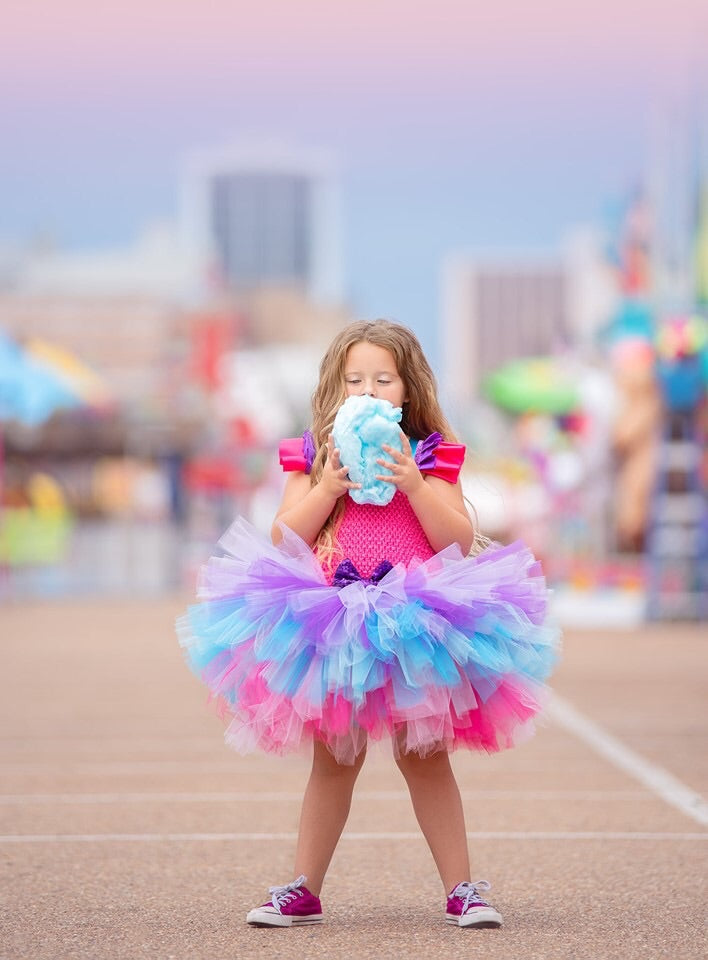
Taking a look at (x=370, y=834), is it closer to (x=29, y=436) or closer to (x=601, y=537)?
(x=601, y=537)

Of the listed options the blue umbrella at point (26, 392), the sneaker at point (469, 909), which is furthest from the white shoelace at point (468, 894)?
the blue umbrella at point (26, 392)

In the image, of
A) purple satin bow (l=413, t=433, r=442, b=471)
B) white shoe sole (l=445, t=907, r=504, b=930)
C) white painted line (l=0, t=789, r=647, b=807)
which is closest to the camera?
white shoe sole (l=445, t=907, r=504, b=930)

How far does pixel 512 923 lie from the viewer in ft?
16.8

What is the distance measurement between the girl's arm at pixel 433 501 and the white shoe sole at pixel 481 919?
3.13 ft

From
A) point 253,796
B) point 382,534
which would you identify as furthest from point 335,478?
point 253,796

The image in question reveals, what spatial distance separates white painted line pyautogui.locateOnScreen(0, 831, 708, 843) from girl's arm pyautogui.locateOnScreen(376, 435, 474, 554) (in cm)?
194

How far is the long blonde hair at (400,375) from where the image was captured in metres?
5.30

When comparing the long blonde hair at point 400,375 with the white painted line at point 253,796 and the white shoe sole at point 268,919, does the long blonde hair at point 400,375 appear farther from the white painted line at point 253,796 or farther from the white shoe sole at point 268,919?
the white painted line at point 253,796

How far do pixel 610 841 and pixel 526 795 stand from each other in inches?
55.7

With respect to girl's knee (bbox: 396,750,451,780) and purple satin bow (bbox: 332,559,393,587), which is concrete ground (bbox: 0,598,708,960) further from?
purple satin bow (bbox: 332,559,393,587)

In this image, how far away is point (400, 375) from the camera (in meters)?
5.32

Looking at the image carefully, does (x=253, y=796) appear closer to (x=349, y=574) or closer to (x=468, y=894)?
(x=468, y=894)

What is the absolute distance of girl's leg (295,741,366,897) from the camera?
509 centimetres

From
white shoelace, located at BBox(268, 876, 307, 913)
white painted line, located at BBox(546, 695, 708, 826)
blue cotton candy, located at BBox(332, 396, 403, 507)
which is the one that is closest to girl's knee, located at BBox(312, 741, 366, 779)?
white shoelace, located at BBox(268, 876, 307, 913)
